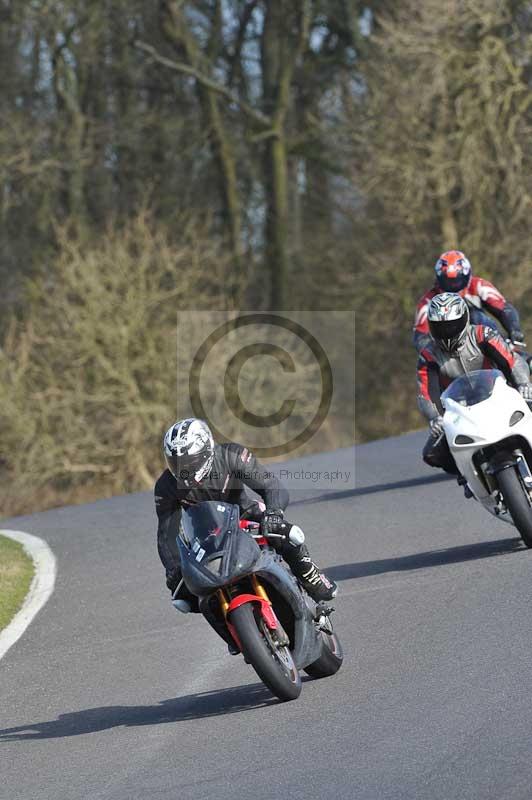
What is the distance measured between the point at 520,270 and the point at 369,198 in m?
3.91

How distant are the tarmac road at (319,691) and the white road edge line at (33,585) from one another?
111 mm

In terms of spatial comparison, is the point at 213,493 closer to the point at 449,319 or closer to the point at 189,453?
the point at 189,453

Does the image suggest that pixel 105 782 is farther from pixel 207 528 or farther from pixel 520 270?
pixel 520 270

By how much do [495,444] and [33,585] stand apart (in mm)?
4475

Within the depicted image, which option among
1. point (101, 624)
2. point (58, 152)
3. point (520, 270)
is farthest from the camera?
point (58, 152)

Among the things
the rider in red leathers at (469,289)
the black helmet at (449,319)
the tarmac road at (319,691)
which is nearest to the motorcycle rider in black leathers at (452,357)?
the black helmet at (449,319)

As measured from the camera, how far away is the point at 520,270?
1159 inches

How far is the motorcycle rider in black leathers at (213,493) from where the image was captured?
23.2 ft

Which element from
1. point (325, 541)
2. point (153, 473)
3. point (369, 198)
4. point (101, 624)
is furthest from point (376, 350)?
point (101, 624)

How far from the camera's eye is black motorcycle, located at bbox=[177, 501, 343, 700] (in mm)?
6617

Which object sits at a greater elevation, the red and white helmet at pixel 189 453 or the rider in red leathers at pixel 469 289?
the rider in red leathers at pixel 469 289

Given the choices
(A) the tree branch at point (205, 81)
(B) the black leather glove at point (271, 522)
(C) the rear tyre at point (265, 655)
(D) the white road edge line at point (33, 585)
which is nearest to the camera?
(C) the rear tyre at point (265, 655)

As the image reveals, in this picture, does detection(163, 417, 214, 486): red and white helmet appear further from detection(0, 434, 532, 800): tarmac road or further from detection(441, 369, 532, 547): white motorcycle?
detection(441, 369, 532, 547): white motorcycle

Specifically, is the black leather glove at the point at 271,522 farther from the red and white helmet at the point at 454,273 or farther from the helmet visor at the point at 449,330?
the red and white helmet at the point at 454,273
